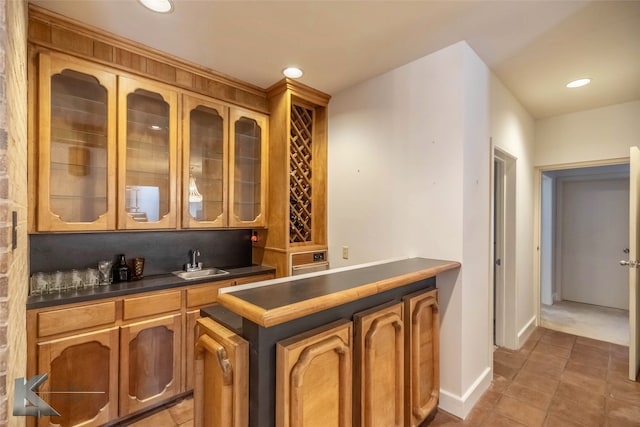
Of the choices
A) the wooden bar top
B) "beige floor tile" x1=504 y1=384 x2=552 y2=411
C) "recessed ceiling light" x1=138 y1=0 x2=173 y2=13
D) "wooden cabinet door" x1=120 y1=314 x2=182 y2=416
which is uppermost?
"recessed ceiling light" x1=138 y1=0 x2=173 y2=13

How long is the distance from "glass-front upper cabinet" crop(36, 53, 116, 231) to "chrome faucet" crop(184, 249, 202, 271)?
743 mm

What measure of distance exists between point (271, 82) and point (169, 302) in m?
2.04

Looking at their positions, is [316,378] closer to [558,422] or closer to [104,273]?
[104,273]

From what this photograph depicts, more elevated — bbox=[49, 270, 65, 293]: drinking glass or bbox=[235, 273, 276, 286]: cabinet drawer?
bbox=[49, 270, 65, 293]: drinking glass

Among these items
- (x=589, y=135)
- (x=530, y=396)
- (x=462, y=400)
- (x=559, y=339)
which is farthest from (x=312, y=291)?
(x=589, y=135)

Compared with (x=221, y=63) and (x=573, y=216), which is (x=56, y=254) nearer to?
(x=221, y=63)

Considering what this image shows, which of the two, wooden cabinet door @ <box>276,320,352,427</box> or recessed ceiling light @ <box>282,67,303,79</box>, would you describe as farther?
recessed ceiling light @ <box>282,67,303,79</box>

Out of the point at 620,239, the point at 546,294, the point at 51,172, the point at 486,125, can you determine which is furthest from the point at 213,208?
the point at 620,239

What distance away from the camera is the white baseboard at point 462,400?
1.99 m

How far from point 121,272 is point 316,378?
5.79ft

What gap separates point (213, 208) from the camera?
2553mm

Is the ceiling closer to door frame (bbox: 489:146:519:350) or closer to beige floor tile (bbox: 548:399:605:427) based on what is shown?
door frame (bbox: 489:146:519:350)

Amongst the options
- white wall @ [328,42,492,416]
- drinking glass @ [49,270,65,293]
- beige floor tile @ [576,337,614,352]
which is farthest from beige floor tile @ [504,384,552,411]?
drinking glass @ [49,270,65,293]

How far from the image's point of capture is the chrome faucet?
258 centimetres
